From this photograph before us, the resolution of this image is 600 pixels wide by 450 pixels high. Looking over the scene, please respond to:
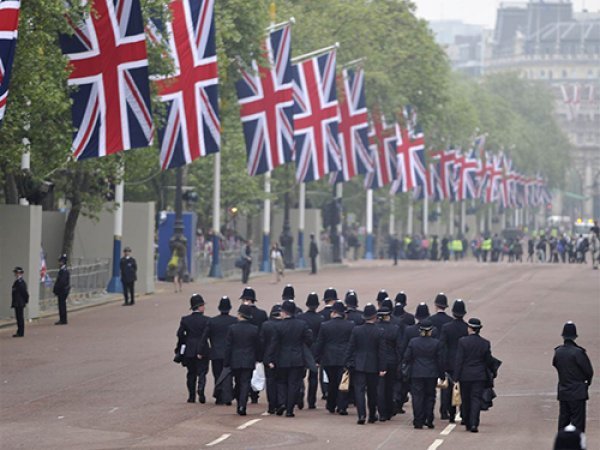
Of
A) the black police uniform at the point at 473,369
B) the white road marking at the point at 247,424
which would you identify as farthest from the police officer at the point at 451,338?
the white road marking at the point at 247,424

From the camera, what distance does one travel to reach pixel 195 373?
25.1 m

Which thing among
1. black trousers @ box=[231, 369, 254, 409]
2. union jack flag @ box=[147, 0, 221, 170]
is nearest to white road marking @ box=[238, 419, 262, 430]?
black trousers @ box=[231, 369, 254, 409]

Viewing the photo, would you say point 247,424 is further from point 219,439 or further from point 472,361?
point 472,361

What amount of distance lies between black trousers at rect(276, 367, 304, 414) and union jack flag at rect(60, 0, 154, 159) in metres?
13.4

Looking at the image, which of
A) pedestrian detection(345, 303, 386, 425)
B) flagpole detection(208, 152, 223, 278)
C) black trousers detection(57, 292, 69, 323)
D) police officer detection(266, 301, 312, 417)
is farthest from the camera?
flagpole detection(208, 152, 223, 278)

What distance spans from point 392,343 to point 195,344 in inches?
117

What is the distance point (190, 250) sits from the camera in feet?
201

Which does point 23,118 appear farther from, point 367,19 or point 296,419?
point 367,19

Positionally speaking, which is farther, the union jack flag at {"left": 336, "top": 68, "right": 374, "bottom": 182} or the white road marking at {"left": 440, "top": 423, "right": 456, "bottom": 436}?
the union jack flag at {"left": 336, "top": 68, "right": 374, "bottom": 182}

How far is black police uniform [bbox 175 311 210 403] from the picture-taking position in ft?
81.2

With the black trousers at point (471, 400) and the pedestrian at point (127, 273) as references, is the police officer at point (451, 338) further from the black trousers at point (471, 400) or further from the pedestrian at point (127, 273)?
the pedestrian at point (127, 273)

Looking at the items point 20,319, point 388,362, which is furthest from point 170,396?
point 20,319

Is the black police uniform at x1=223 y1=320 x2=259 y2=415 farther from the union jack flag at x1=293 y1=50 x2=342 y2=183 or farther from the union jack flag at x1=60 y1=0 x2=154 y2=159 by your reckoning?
the union jack flag at x1=293 y1=50 x2=342 y2=183

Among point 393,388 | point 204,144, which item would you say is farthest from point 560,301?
point 393,388
